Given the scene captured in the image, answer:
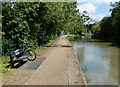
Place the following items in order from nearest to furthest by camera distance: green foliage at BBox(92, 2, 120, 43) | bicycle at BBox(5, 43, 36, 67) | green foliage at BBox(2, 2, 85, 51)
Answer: bicycle at BBox(5, 43, 36, 67) → green foliage at BBox(2, 2, 85, 51) → green foliage at BBox(92, 2, 120, 43)

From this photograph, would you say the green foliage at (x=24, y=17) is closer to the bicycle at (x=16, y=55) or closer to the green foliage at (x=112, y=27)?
the bicycle at (x=16, y=55)

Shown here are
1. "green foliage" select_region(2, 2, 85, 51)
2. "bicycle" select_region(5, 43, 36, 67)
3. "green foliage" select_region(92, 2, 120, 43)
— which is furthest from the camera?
"green foliage" select_region(92, 2, 120, 43)

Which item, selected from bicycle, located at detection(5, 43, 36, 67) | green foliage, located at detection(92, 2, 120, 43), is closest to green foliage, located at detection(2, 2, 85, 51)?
bicycle, located at detection(5, 43, 36, 67)

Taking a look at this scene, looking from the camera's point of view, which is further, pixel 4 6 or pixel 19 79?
pixel 4 6

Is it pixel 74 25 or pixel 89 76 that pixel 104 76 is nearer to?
pixel 89 76

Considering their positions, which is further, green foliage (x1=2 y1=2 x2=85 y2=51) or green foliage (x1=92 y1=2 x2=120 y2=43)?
green foliage (x1=92 y1=2 x2=120 y2=43)

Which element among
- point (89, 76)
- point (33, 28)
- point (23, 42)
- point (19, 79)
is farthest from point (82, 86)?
point (33, 28)

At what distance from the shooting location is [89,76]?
30.0ft

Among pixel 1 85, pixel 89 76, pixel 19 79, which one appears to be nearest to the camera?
pixel 1 85

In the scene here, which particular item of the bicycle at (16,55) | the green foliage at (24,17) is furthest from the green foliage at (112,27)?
the bicycle at (16,55)

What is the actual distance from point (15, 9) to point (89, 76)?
5.81 m

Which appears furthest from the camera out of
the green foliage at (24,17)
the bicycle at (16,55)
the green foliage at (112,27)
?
the green foliage at (112,27)

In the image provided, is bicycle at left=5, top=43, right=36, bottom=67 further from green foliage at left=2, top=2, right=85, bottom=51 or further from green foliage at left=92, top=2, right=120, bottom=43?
green foliage at left=92, top=2, right=120, bottom=43

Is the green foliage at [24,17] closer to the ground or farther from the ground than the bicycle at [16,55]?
farther from the ground
